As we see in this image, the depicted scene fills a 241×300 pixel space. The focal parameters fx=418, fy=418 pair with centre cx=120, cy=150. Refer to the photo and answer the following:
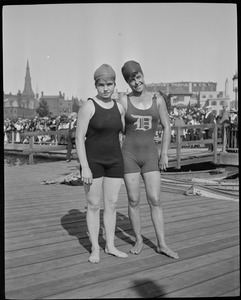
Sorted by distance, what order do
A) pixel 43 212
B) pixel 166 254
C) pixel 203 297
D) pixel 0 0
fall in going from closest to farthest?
pixel 0 0 < pixel 203 297 < pixel 166 254 < pixel 43 212

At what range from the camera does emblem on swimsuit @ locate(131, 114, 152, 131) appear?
11.4 feet

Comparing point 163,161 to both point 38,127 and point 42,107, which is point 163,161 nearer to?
point 42,107

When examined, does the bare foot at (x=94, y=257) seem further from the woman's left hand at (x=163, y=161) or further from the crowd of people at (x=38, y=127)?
the crowd of people at (x=38, y=127)

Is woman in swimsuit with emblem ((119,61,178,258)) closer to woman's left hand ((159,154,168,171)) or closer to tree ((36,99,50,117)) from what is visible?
woman's left hand ((159,154,168,171))

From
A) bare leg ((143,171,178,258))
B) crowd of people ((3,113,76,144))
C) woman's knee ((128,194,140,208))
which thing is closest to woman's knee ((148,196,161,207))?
bare leg ((143,171,178,258))

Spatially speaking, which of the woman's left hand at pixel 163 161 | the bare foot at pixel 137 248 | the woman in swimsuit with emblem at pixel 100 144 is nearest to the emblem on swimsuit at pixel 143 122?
the woman in swimsuit with emblem at pixel 100 144

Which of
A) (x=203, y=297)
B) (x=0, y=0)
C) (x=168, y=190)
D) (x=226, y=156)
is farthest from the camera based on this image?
(x=226, y=156)

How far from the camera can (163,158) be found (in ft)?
12.0

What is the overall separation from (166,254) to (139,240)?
30 centimetres

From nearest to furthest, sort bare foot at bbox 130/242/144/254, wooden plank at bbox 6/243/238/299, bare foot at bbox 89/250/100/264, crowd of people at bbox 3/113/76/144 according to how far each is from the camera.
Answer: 1. wooden plank at bbox 6/243/238/299
2. bare foot at bbox 89/250/100/264
3. bare foot at bbox 130/242/144/254
4. crowd of people at bbox 3/113/76/144

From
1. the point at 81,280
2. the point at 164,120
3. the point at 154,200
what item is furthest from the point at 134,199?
the point at 81,280

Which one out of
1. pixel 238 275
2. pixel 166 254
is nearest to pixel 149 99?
pixel 166 254

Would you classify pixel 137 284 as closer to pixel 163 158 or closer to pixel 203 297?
pixel 203 297

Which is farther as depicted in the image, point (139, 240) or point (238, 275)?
point (139, 240)
